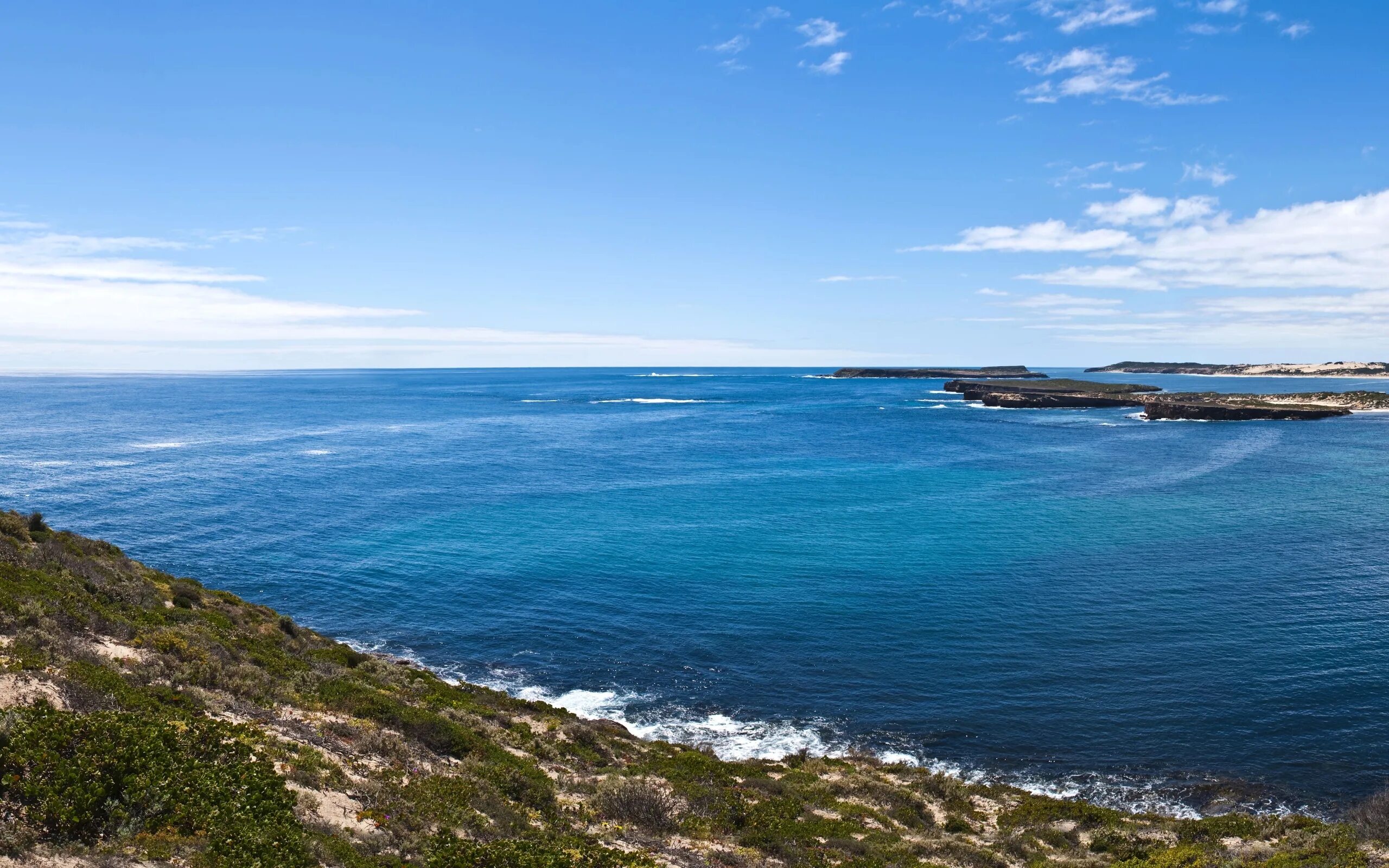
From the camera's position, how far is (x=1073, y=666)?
35.6m

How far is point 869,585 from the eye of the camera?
48.3 meters

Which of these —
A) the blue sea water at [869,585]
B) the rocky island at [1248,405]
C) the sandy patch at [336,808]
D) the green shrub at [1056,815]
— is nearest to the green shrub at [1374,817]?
the blue sea water at [869,585]

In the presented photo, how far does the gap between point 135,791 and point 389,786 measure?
568 centimetres

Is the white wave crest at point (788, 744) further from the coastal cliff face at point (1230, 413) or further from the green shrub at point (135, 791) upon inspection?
the coastal cliff face at point (1230, 413)

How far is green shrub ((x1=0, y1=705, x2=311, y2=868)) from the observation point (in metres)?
12.1

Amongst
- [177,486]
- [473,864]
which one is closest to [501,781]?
[473,864]

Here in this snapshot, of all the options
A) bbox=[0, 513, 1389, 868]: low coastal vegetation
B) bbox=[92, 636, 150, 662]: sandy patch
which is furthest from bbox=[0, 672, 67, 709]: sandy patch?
bbox=[92, 636, 150, 662]: sandy patch

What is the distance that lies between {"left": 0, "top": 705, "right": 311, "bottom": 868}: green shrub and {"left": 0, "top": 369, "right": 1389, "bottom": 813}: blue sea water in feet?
60.8

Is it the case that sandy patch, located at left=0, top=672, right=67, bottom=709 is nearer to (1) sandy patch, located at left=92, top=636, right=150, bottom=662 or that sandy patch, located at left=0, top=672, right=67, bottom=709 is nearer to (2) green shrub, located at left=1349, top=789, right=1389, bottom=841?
(1) sandy patch, located at left=92, top=636, right=150, bottom=662

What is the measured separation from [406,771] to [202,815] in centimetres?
665

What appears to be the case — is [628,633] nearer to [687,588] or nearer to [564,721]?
[687,588]

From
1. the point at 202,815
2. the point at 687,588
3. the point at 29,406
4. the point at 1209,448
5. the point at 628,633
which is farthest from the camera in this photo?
the point at 29,406

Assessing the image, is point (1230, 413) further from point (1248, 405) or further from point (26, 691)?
point (26, 691)

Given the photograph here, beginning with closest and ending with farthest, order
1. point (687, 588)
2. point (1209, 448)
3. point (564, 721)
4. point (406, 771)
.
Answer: point (406, 771) < point (564, 721) < point (687, 588) < point (1209, 448)
